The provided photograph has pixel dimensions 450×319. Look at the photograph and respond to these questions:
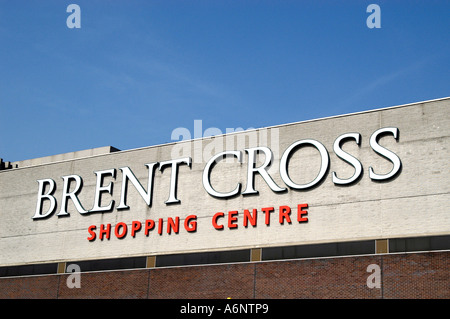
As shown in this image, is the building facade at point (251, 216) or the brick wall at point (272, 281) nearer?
the brick wall at point (272, 281)

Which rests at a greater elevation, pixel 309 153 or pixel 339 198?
pixel 309 153

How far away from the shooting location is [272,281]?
35812mm

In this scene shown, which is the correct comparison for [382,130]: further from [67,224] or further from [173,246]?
[67,224]

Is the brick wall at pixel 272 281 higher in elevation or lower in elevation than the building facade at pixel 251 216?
lower

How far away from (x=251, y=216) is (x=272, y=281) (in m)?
3.87

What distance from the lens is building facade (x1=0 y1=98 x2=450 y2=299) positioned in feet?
110

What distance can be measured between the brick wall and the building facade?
0.21 feet

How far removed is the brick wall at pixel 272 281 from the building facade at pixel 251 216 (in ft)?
0.21

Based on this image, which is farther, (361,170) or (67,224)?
(67,224)

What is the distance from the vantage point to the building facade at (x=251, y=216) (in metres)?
33.7

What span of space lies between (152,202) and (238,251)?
22.5 ft

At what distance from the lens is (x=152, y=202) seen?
4125cm
